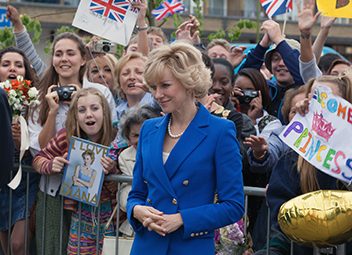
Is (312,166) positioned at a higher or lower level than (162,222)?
higher

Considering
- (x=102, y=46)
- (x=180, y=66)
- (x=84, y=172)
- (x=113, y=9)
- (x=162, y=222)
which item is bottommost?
(x=162, y=222)

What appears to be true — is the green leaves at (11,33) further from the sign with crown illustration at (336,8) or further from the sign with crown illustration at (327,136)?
the sign with crown illustration at (327,136)

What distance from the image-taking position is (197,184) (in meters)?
4.94

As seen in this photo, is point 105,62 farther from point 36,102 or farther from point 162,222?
point 162,222

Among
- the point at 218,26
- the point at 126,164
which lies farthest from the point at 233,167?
the point at 218,26

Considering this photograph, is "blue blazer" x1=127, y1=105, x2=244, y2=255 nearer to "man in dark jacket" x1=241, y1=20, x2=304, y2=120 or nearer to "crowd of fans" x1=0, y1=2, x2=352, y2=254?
"crowd of fans" x1=0, y1=2, x2=352, y2=254

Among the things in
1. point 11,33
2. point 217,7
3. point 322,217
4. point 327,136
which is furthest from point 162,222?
point 217,7

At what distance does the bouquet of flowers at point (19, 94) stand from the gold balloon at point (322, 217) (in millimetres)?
2855

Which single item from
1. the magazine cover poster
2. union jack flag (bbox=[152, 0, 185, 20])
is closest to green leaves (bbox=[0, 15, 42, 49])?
union jack flag (bbox=[152, 0, 185, 20])

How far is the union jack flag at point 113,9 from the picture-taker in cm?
812

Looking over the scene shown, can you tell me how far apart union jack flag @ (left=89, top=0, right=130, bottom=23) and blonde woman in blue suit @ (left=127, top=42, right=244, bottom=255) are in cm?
313

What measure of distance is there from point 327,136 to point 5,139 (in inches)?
95.5

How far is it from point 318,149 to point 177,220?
2.90 ft

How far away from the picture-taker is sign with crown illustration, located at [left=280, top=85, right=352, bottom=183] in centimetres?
502
